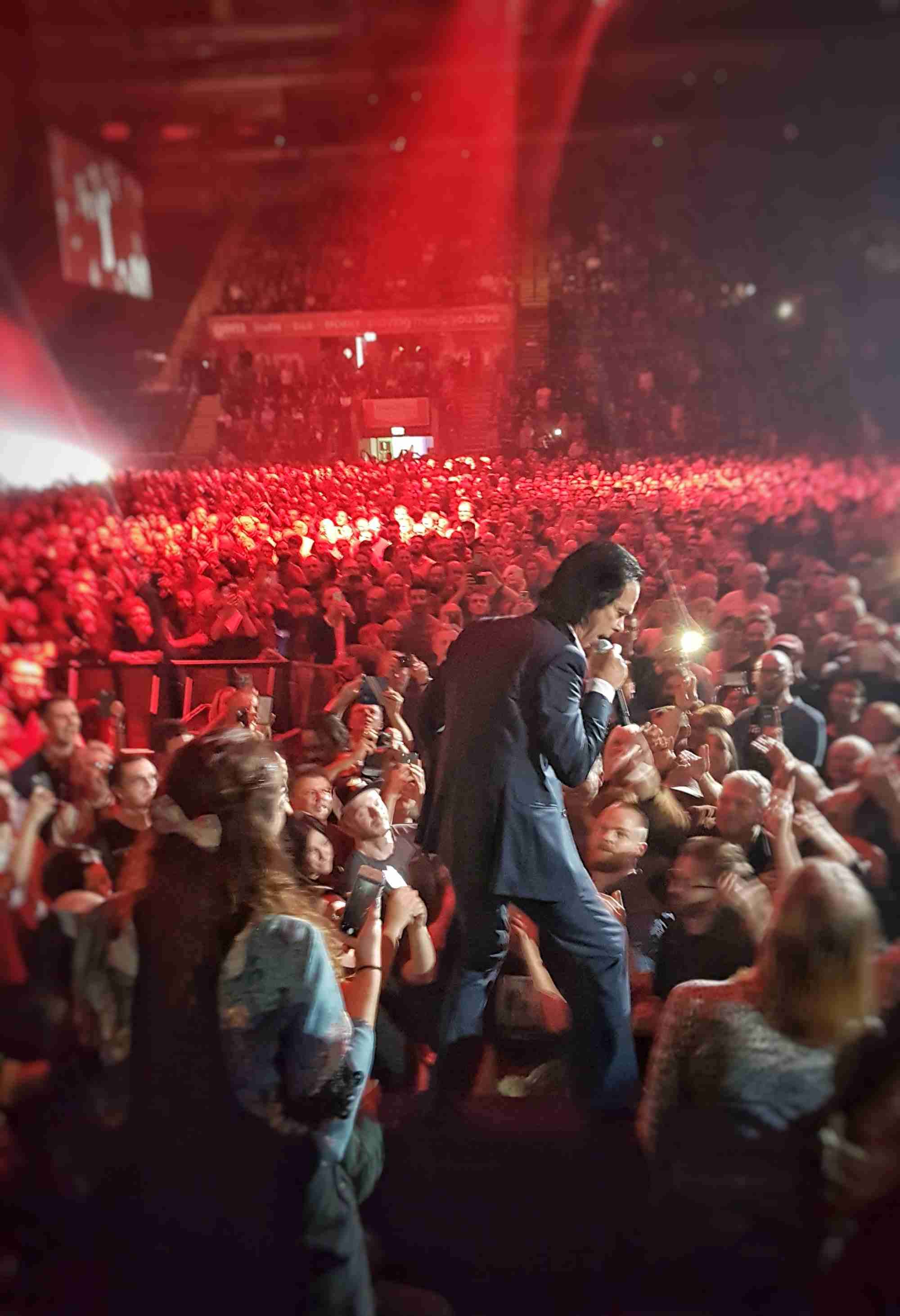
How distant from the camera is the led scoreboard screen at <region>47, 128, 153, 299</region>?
2.11 meters

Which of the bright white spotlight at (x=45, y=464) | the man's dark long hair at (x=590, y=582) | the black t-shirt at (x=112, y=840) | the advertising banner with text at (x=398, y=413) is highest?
the advertising banner with text at (x=398, y=413)

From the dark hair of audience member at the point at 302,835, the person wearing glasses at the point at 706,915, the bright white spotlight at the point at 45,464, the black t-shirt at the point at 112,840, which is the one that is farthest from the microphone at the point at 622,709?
the bright white spotlight at the point at 45,464

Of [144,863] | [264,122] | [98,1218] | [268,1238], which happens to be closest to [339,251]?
[264,122]

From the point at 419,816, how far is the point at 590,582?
66cm

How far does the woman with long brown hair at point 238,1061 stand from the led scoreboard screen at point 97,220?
1045 millimetres

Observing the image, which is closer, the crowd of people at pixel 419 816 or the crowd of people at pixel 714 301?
the crowd of people at pixel 419 816

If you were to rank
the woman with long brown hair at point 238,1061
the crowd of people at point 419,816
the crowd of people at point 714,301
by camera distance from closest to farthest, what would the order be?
1. the woman with long brown hair at point 238,1061
2. the crowd of people at point 419,816
3. the crowd of people at point 714,301

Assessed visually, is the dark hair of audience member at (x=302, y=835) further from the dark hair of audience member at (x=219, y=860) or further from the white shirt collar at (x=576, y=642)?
the white shirt collar at (x=576, y=642)

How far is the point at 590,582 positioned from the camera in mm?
2115

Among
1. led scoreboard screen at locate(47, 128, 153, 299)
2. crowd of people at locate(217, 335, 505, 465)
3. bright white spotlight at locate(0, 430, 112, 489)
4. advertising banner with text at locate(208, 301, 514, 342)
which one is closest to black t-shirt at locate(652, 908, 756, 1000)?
crowd of people at locate(217, 335, 505, 465)

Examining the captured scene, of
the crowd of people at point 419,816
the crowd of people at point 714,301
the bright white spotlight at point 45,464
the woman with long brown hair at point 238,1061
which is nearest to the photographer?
the woman with long brown hair at point 238,1061

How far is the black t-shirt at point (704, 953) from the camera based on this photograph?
7.16ft

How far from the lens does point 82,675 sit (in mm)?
2201

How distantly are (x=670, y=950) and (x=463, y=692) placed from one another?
761 millimetres
